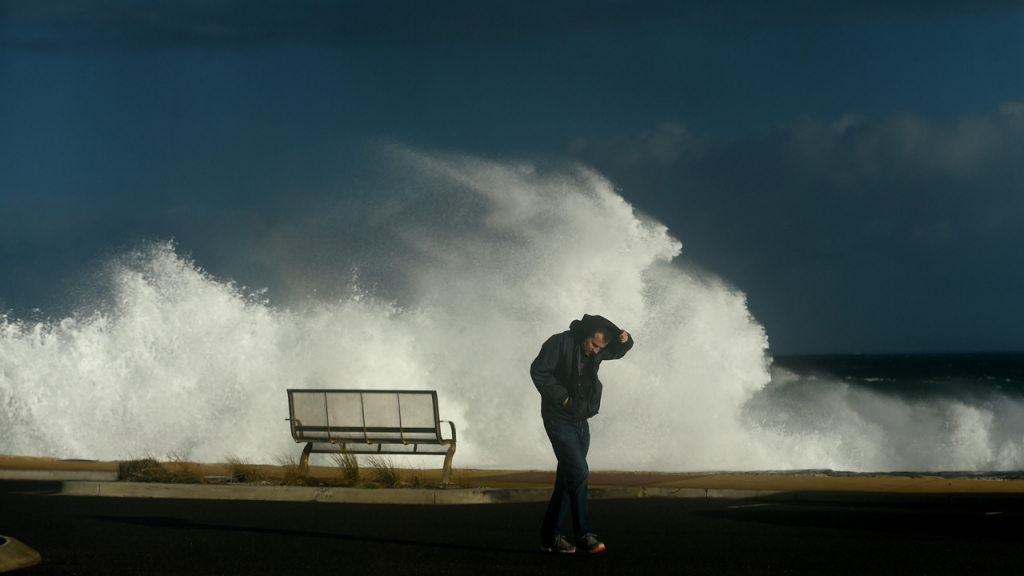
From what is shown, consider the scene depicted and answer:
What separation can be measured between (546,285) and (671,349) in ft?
8.53

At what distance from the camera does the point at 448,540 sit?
7691 mm

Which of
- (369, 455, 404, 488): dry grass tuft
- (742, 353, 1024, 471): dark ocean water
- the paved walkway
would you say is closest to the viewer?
the paved walkway

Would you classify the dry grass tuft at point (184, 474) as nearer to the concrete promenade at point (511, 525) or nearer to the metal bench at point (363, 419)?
the concrete promenade at point (511, 525)

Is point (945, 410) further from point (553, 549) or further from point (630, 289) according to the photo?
→ point (553, 549)

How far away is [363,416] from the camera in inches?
455

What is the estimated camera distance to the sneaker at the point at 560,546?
7004mm

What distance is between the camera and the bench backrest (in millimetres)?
11336

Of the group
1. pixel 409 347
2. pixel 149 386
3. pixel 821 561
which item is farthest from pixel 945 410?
pixel 821 561

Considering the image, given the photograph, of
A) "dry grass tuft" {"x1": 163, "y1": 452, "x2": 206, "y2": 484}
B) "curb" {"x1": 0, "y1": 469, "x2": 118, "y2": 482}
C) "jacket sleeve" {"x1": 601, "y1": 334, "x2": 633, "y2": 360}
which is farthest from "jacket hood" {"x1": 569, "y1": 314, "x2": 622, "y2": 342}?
"curb" {"x1": 0, "y1": 469, "x2": 118, "y2": 482}

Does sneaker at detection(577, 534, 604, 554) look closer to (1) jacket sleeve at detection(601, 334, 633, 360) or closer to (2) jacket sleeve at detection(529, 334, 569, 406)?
(2) jacket sleeve at detection(529, 334, 569, 406)

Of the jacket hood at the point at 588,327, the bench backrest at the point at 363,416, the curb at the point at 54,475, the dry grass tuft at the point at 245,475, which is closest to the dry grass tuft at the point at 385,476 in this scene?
the bench backrest at the point at 363,416

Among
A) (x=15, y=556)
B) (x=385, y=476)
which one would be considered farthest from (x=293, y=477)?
(x=15, y=556)

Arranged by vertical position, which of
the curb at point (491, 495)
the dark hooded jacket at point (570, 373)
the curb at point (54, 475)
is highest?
the dark hooded jacket at point (570, 373)

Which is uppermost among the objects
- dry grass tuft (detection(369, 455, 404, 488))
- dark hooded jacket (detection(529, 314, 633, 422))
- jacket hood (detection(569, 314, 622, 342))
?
jacket hood (detection(569, 314, 622, 342))
